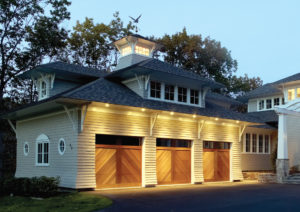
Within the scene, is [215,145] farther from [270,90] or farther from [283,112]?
[270,90]

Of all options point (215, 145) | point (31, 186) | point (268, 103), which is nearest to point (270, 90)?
point (268, 103)

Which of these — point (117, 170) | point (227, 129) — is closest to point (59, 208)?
point (117, 170)

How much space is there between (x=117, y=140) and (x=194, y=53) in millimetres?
28170

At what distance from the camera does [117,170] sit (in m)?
16.1

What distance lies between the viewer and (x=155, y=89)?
1880cm

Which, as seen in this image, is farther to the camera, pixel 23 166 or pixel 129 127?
pixel 23 166

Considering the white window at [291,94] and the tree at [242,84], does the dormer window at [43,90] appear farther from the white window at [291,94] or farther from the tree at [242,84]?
the tree at [242,84]

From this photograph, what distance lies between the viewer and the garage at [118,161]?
15.6 m

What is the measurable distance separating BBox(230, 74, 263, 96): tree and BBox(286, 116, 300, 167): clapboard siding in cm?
2123

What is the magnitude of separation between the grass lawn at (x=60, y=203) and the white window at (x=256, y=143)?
51.0 ft

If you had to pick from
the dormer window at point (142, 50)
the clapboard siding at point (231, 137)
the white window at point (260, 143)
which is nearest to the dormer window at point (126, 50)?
the dormer window at point (142, 50)

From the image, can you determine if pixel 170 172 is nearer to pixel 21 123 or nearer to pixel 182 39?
pixel 21 123

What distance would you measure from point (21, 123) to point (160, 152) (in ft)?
26.8

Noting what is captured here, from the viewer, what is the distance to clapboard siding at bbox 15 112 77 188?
15086mm
